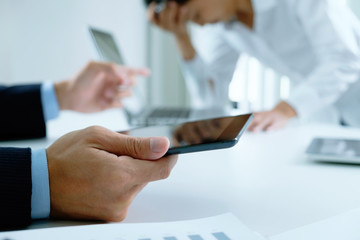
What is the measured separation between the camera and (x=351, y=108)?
1462mm

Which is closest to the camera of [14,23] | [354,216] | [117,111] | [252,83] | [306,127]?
[354,216]

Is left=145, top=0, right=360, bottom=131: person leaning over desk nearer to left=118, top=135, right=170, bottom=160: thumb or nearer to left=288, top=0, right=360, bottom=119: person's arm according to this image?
Answer: left=288, top=0, right=360, bottom=119: person's arm

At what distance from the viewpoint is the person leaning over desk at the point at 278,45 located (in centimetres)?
109

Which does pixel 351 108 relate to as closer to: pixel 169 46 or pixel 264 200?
pixel 264 200

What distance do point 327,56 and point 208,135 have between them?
0.86 meters

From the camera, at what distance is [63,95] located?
3.00 feet

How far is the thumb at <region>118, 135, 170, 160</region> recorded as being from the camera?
349 mm

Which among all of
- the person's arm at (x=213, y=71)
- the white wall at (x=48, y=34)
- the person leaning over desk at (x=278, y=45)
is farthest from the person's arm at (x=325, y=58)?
the white wall at (x=48, y=34)

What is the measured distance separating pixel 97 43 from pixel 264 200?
82 centimetres

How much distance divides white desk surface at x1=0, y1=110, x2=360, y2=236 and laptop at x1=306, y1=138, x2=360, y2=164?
0.04 feet

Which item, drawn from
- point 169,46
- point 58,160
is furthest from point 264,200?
point 169,46

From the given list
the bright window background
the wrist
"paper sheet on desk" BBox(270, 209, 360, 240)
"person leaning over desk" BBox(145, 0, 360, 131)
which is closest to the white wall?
"person leaning over desk" BBox(145, 0, 360, 131)

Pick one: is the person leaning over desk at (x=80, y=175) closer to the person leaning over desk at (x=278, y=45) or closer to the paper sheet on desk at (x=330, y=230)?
the paper sheet on desk at (x=330, y=230)

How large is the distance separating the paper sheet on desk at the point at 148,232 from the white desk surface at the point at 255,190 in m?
0.05
